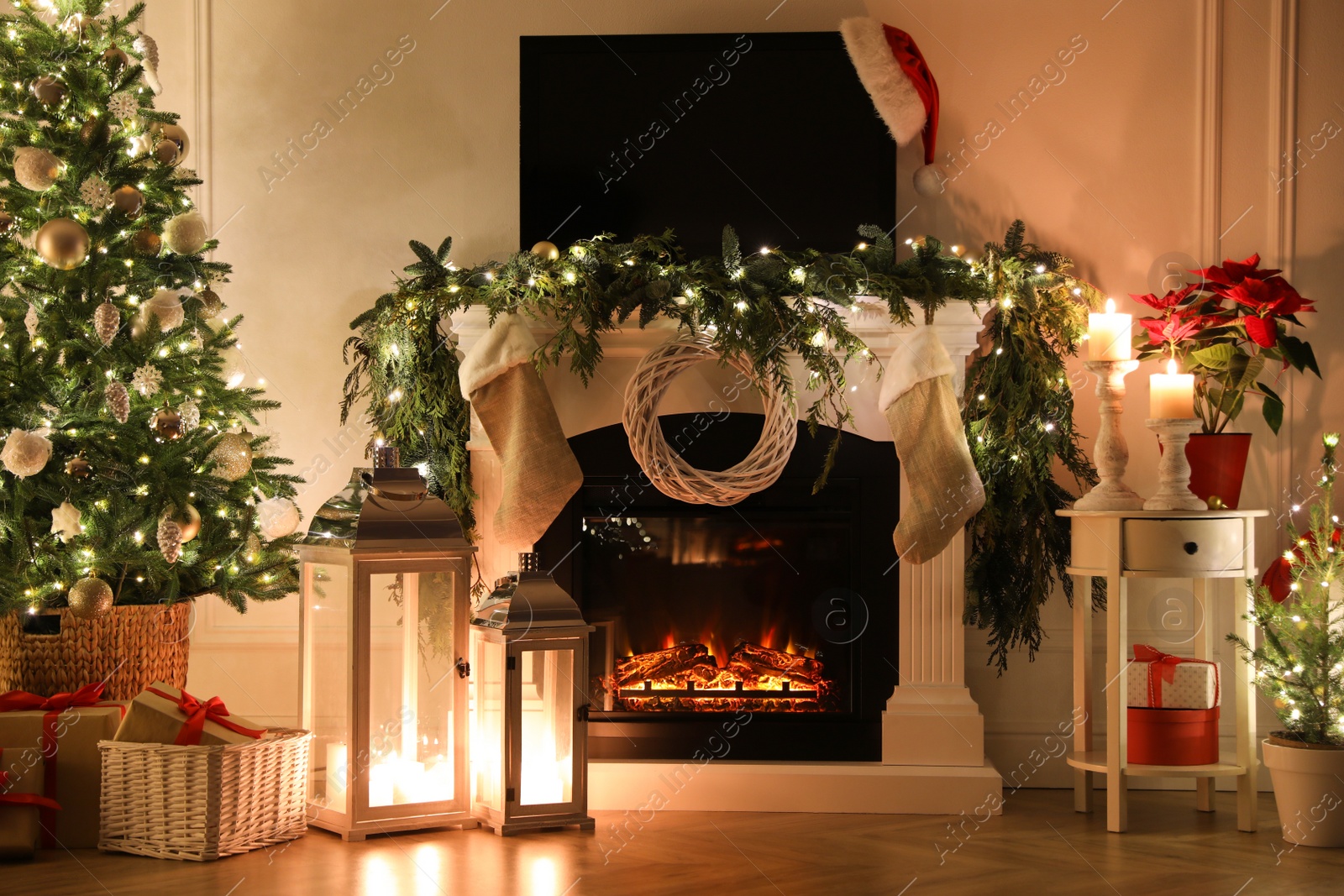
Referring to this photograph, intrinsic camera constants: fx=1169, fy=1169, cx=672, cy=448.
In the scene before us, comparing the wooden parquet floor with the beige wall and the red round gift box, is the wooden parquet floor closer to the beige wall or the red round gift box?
the red round gift box

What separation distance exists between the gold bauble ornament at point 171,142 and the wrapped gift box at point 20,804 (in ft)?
5.15

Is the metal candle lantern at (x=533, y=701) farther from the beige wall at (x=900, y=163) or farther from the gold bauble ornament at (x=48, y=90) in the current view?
the gold bauble ornament at (x=48, y=90)

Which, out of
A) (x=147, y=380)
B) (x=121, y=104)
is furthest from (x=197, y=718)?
(x=121, y=104)

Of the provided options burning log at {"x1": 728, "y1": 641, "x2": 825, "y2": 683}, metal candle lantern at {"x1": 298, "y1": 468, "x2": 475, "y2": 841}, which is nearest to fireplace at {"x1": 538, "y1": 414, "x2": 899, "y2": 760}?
burning log at {"x1": 728, "y1": 641, "x2": 825, "y2": 683}

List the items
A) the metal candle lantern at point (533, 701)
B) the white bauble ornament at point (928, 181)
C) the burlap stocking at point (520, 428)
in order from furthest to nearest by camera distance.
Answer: the white bauble ornament at point (928, 181) < the burlap stocking at point (520, 428) < the metal candle lantern at point (533, 701)

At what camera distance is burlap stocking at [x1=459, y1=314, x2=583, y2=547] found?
313 centimetres

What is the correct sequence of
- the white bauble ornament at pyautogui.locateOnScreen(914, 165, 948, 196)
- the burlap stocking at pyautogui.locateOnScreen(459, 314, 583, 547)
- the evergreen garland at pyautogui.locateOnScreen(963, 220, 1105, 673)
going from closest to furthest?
the burlap stocking at pyautogui.locateOnScreen(459, 314, 583, 547)
the evergreen garland at pyautogui.locateOnScreen(963, 220, 1105, 673)
the white bauble ornament at pyautogui.locateOnScreen(914, 165, 948, 196)

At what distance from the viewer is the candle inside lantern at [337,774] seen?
2875mm

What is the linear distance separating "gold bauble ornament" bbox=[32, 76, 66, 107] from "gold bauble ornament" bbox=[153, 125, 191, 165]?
258mm

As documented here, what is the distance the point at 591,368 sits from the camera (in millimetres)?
3158

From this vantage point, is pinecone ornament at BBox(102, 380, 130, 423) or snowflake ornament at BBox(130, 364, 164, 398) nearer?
pinecone ornament at BBox(102, 380, 130, 423)

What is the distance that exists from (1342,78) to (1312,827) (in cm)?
229

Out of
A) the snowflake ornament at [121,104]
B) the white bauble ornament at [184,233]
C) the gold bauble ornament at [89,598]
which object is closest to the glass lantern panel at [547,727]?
the gold bauble ornament at [89,598]

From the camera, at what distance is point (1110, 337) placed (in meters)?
3.14
